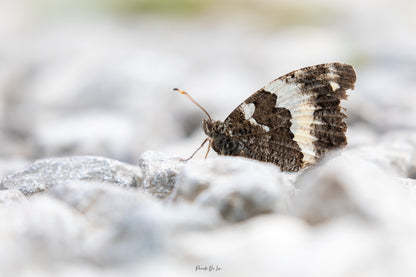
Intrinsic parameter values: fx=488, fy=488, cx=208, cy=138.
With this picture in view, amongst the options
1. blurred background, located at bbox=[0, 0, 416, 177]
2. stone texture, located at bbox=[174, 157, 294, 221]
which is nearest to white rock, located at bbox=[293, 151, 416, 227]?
stone texture, located at bbox=[174, 157, 294, 221]

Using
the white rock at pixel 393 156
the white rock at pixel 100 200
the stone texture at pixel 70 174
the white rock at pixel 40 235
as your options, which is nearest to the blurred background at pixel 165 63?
the white rock at pixel 393 156

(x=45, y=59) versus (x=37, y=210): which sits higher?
(x=45, y=59)

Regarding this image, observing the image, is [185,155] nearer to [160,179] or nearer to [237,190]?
[160,179]

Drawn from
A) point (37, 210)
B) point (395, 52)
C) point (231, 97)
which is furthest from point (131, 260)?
point (395, 52)

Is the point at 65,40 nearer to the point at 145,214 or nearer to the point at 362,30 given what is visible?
the point at 362,30

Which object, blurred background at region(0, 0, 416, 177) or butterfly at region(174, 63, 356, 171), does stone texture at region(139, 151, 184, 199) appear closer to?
butterfly at region(174, 63, 356, 171)

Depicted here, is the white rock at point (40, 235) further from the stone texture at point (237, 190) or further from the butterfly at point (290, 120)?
the butterfly at point (290, 120)
